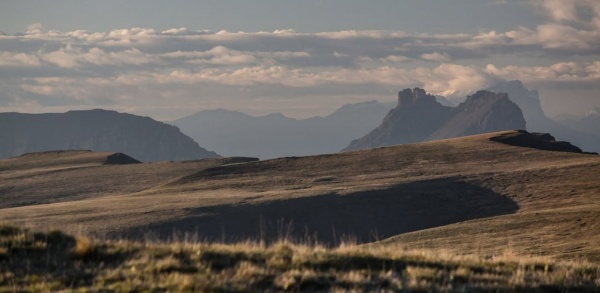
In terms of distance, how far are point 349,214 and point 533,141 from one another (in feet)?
163

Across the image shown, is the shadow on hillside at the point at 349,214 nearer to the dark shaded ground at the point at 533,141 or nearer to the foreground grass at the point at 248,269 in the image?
the dark shaded ground at the point at 533,141

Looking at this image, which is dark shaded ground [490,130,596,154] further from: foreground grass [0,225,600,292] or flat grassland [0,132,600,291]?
foreground grass [0,225,600,292]

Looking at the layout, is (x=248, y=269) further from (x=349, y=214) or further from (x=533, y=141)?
(x=533, y=141)

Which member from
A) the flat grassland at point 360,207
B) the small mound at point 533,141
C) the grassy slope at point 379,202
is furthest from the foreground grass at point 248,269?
the small mound at point 533,141

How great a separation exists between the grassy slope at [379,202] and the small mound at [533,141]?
334 inches

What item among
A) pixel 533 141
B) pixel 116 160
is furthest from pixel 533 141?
pixel 116 160

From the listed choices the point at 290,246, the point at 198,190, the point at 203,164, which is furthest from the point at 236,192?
the point at 290,246

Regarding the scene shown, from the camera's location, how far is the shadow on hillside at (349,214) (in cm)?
5803

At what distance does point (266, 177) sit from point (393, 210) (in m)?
23.1

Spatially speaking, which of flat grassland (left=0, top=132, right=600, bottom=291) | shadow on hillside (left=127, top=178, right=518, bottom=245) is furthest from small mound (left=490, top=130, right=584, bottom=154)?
shadow on hillside (left=127, top=178, right=518, bottom=245)

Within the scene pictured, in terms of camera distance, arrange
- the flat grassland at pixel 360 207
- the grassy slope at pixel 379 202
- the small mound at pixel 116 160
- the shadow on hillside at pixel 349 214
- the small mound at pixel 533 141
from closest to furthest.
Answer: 1. the flat grassland at pixel 360 207
2. the grassy slope at pixel 379 202
3. the shadow on hillside at pixel 349 214
4. the small mound at pixel 533 141
5. the small mound at pixel 116 160

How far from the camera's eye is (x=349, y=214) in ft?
210

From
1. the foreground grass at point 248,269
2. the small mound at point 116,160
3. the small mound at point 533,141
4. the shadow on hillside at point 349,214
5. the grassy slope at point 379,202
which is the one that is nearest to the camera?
the foreground grass at point 248,269

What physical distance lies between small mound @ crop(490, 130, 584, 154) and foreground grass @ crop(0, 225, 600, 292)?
89173 mm
